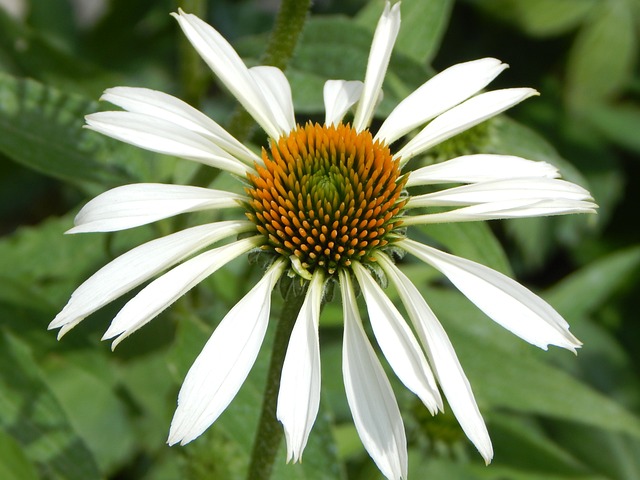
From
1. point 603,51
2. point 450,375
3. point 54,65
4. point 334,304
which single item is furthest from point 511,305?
point 603,51

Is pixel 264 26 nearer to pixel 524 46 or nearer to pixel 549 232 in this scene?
pixel 524 46

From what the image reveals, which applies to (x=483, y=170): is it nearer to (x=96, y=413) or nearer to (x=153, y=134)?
(x=153, y=134)

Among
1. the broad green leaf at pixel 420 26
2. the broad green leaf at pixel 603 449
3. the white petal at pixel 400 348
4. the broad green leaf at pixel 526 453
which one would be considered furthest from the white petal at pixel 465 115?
the broad green leaf at pixel 603 449

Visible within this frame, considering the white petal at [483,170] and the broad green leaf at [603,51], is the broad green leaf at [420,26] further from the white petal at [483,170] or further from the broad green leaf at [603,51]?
the broad green leaf at [603,51]

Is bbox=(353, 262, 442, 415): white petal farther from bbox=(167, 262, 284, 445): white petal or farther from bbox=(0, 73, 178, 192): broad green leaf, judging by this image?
bbox=(0, 73, 178, 192): broad green leaf

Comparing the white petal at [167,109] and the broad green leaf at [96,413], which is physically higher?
the white petal at [167,109]

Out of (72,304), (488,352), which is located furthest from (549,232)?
(72,304)

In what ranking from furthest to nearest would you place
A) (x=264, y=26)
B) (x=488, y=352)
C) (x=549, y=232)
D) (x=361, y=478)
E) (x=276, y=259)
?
(x=264, y=26) < (x=549, y=232) < (x=488, y=352) < (x=361, y=478) < (x=276, y=259)
